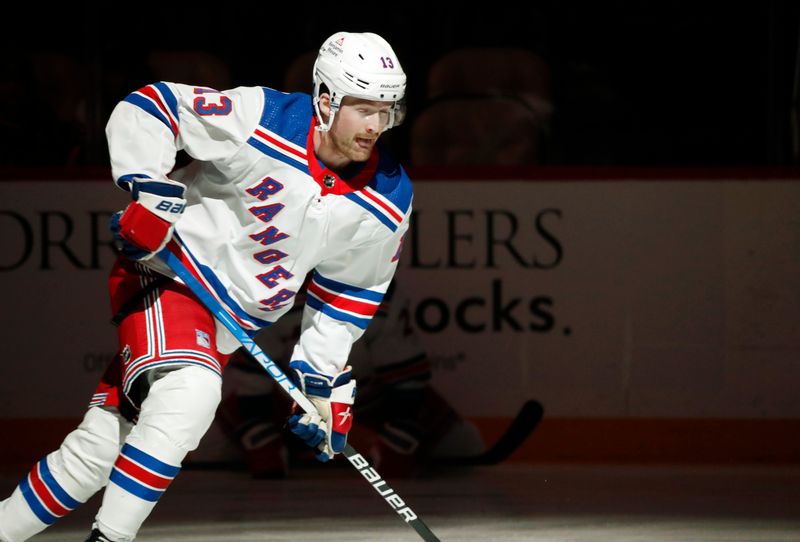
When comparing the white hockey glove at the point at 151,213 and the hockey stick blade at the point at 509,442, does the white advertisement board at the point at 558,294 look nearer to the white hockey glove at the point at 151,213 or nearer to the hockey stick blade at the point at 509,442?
the hockey stick blade at the point at 509,442

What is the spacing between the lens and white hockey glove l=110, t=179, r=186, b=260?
2.76m

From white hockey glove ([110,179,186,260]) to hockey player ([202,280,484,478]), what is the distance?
184 centimetres

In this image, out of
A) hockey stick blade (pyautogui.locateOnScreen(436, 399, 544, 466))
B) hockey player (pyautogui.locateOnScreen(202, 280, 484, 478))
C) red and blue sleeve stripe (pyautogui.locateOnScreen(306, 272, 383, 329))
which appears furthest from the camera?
hockey stick blade (pyautogui.locateOnScreen(436, 399, 544, 466))

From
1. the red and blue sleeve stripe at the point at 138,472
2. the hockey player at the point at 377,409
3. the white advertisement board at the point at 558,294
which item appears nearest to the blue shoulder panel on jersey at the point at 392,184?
the red and blue sleeve stripe at the point at 138,472

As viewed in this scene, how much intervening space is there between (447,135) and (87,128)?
4.04 feet

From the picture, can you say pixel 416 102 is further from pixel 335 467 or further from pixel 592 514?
pixel 592 514

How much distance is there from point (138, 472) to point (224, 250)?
538 millimetres

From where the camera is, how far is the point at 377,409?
4.75 metres

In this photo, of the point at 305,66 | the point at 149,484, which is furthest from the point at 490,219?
the point at 149,484

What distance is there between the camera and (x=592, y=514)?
393 cm

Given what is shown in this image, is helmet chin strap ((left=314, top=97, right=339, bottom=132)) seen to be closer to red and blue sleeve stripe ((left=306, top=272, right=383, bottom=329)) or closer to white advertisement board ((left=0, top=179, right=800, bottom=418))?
red and blue sleeve stripe ((left=306, top=272, right=383, bottom=329))

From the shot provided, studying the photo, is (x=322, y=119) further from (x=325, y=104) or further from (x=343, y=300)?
(x=343, y=300)

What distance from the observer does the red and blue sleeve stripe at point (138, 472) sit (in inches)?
106

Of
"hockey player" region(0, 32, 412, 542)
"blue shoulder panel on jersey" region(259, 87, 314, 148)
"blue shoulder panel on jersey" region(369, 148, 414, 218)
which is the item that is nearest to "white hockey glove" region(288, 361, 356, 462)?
"hockey player" region(0, 32, 412, 542)
